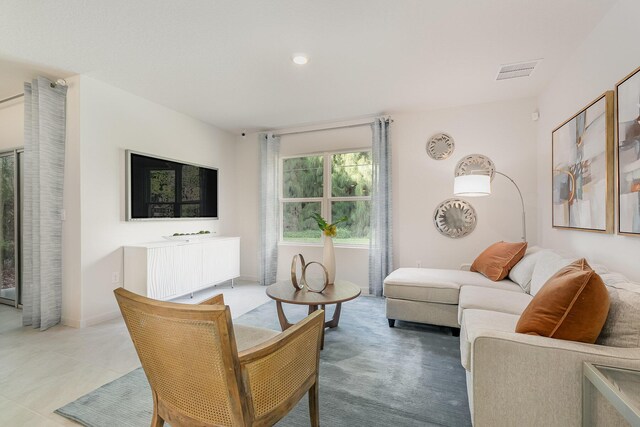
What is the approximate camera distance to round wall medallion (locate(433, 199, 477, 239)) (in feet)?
12.2

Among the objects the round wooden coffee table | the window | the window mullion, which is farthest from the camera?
the window mullion

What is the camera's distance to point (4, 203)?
359 cm

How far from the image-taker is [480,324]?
174cm

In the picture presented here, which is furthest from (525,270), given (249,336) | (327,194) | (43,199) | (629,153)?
(43,199)

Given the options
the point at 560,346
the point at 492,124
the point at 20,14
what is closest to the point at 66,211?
the point at 20,14

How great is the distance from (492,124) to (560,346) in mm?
3143

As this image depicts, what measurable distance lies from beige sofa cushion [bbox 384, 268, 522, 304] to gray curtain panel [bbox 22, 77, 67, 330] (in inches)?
128

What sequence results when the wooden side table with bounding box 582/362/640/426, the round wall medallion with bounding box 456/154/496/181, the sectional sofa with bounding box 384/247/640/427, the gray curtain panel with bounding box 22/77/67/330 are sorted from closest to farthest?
the wooden side table with bounding box 582/362/640/426, the sectional sofa with bounding box 384/247/640/427, the gray curtain panel with bounding box 22/77/67/330, the round wall medallion with bounding box 456/154/496/181

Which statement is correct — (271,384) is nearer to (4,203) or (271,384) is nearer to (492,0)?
(492,0)

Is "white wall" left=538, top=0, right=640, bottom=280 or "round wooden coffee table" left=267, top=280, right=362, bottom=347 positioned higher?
"white wall" left=538, top=0, right=640, bottom=280

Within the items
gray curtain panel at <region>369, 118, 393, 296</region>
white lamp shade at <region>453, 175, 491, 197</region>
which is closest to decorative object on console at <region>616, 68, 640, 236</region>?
white lamp shade at <region>453, 175, 491, 197</region>

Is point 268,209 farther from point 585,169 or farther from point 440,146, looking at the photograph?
point 585,169

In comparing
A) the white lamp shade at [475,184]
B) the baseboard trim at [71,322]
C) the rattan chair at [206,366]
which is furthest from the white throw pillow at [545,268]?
the baseboard trim at [71,322]

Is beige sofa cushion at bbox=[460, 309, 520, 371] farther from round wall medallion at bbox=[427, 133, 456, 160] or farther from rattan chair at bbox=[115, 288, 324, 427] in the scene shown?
round wall medallion at bbox=[427, 133, 456, 160]
